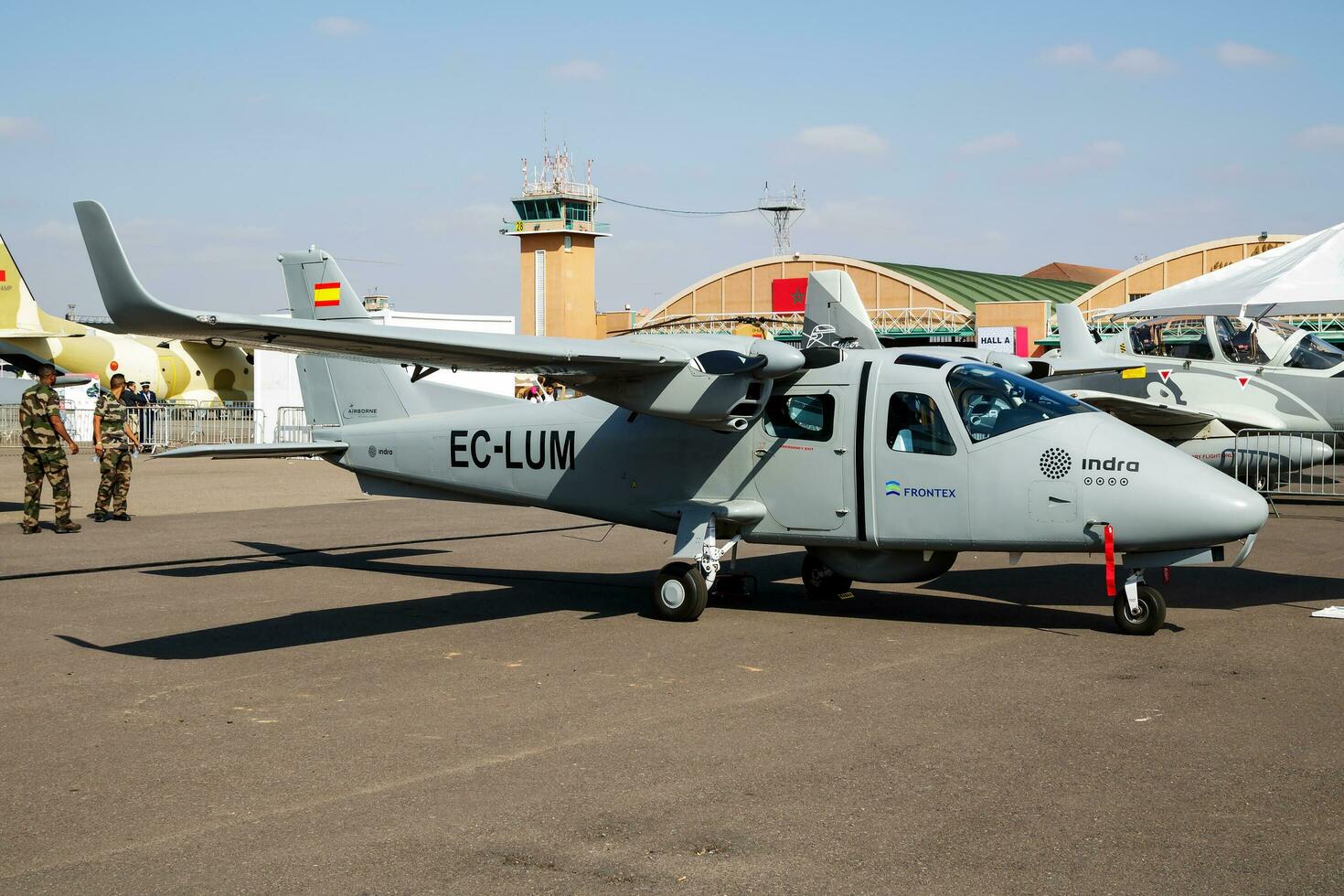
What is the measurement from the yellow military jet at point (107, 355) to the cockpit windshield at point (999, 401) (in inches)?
1278

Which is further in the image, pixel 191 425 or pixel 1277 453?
pixel 191 425

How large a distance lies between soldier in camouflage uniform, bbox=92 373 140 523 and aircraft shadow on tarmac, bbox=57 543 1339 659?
4.88 metres

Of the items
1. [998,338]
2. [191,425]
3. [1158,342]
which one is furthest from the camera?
[191,425]

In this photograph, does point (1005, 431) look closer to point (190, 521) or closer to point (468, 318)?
point (190, 521)

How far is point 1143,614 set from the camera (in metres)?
9.32

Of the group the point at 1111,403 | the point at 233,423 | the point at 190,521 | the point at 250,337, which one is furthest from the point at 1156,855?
the point at 233,423

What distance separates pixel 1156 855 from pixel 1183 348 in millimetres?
16154

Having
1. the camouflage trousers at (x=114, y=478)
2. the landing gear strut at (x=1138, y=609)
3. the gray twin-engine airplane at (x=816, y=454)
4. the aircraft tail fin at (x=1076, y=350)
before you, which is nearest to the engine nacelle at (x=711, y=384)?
the gray twin-engine airplane at (x=816, y=454)

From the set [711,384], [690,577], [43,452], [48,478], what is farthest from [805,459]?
[43,452]

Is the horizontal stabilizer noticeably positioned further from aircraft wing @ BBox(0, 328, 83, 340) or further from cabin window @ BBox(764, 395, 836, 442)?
aircraft wing @ BBox(0, 328, 83, 340)

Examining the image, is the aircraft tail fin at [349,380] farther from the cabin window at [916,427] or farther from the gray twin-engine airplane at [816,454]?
the cabin window at [916,427]

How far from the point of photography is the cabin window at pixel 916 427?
382 inches

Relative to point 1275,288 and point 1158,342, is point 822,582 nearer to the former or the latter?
point 1275,288

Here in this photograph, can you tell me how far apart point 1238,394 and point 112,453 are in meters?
16.6
